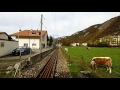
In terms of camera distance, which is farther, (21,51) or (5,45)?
(21,51)

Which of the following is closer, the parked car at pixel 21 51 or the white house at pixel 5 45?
the white house at pixel 5 45

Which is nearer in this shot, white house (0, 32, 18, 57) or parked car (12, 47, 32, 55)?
white house (0, 32, 18, 57)

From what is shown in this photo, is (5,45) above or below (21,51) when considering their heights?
above
